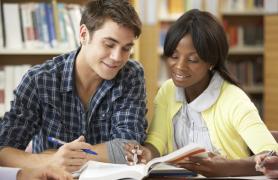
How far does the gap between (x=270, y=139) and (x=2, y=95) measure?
1831 millimetres

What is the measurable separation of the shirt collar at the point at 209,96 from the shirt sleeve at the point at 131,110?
19 centimetres

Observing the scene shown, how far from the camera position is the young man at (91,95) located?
1.76 m

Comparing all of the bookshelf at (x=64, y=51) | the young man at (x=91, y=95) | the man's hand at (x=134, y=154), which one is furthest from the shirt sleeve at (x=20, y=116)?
the bookshelf at (x=64, y=51)

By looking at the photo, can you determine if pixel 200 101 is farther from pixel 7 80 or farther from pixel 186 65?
pixel 7 80

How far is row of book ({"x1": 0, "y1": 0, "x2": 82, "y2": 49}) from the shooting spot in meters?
3.00

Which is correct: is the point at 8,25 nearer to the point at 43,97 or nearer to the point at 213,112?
the point at 43,97

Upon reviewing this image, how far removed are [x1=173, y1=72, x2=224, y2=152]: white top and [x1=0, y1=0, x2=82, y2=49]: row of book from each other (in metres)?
1.27

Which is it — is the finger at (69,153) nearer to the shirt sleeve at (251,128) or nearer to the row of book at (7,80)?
the shirt sleeve at (251,128)

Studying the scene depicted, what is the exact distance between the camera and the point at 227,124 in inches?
71.2

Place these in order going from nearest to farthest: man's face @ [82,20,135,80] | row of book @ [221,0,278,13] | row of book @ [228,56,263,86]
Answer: man's face @ [82,20,135,80] < row of book @ [221,0,278,13] < row of book @ [228,56,263,86]

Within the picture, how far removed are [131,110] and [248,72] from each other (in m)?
2.91

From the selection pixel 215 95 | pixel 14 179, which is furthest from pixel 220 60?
pixel 14 179

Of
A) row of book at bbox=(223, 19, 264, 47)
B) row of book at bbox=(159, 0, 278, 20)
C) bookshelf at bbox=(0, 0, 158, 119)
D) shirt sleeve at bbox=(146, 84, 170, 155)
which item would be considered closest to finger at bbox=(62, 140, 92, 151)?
shirt sleeve at bbox=(146, 84, 170, 155)

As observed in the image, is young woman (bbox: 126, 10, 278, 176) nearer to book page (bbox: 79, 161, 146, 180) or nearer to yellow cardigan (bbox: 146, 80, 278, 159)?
yellow cardigan (bbox: 146, 80, 278, 159)
